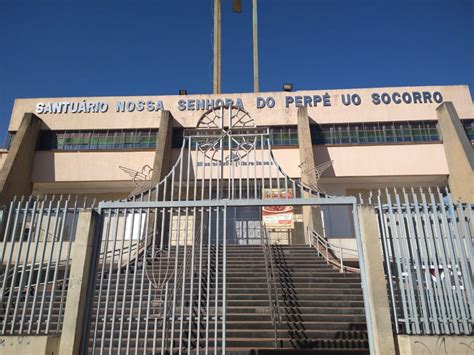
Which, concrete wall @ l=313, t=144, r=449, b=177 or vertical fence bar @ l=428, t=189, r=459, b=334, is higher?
concrete wall @ l=313, t=144, r=449, b=177

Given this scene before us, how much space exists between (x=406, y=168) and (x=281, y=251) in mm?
9165

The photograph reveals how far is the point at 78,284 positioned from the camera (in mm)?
3908

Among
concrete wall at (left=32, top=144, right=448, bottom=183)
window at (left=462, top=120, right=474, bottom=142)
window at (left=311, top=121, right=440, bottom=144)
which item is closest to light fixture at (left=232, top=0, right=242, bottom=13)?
window at (left=311, top=121, right=440, bottom=144)

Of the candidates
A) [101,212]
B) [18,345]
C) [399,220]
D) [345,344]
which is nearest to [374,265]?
[399,220]

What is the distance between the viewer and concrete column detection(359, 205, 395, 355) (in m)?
3.55

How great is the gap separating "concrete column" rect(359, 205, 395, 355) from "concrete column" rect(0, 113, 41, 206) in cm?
1550

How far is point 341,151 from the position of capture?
17.3m

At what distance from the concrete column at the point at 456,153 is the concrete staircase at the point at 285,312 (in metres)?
8.95

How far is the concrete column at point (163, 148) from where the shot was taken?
50.1 ft

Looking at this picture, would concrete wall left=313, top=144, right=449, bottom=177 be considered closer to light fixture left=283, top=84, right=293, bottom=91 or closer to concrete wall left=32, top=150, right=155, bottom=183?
light fixture left=283, top=84, right=293, bottom=91

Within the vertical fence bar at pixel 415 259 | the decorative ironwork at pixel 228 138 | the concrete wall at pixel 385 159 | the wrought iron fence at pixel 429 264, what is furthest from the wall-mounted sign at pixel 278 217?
the vertical fence bar at pixel 415 259

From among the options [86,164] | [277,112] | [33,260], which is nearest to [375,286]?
[33,260]

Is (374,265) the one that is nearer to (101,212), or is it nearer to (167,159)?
(101,212)

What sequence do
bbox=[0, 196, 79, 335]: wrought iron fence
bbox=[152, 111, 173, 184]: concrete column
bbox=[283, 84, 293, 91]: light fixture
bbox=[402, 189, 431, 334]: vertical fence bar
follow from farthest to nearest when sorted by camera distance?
bbox=[283, 84, 293, 91]: light fixture
bbox=[152, 111, 173, 184]: concrete column
bbox=[0, 196, 79, 335]: wrought iron fence
bbox=[402, 189, 431, 334]: vertical fence bar
